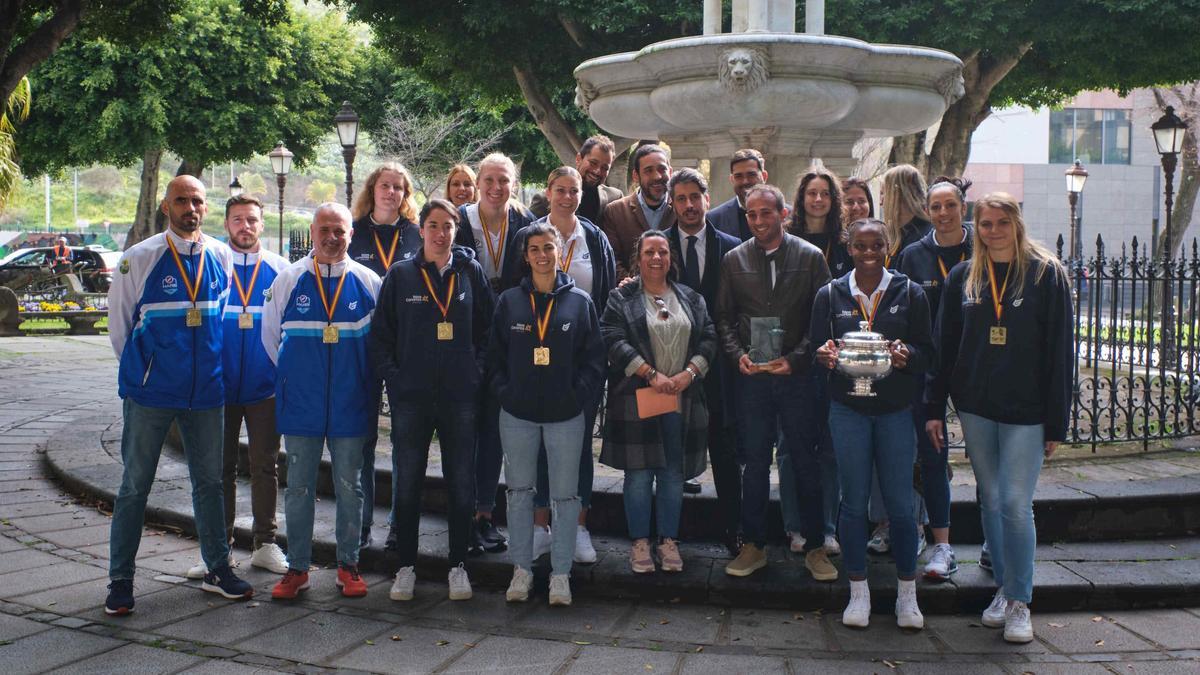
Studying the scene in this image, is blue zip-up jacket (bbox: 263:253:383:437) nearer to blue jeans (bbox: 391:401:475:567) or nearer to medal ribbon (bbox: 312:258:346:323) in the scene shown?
medal ribbon (bbox: 312:258:346:323)

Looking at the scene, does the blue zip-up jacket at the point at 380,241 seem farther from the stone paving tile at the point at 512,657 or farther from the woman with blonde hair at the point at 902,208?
the woman with blonde hair at the point at 902,208

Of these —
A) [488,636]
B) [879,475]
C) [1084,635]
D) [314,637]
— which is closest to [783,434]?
[879,475]

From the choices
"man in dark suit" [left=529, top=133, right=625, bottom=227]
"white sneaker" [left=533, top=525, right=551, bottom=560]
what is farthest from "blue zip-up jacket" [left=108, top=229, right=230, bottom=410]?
"man in dark suit" [left=529, top=133, right=625, bottom=227]

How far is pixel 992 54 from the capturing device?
55.9 ft

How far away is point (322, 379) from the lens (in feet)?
17.1

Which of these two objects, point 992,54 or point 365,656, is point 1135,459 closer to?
point 365,656

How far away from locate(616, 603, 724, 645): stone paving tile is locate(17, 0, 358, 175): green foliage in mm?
25772

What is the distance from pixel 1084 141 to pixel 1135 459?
44348 mm

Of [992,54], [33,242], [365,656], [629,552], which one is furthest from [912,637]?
[33,242]

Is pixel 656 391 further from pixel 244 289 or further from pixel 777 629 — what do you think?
pixel 244 289

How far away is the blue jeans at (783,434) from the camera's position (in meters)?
5.21

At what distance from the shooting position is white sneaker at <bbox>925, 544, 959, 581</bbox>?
516 centimetres

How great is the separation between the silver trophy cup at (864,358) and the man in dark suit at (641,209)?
5.38 feet

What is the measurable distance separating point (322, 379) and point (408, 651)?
1.41 m
